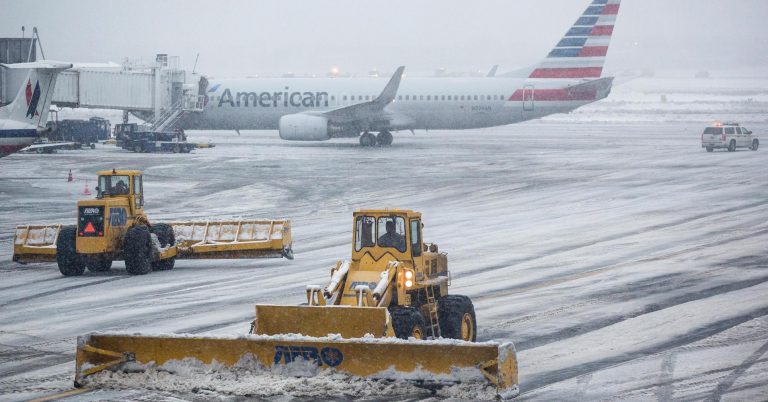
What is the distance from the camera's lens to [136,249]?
2478 cm

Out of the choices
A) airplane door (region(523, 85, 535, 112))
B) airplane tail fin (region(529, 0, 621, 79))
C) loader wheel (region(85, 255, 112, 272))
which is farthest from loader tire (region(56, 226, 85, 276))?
airplane tail fin (region(529, 0, 621, 79))

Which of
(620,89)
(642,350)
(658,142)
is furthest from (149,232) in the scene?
(620,89)

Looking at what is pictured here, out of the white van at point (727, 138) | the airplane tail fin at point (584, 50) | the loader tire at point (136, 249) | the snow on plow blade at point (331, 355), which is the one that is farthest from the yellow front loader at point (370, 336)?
the airplane tail fin at point (584, 50)

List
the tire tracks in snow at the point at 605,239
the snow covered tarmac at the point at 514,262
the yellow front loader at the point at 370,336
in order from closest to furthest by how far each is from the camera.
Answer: the yellow front loader at the point at 370,336 < the snow covered tarmac at the point at 514,262 < the tire tracks in snow at the point at 605,239

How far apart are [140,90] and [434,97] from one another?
17.5 metres

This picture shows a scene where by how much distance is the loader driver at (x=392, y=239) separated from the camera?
16.3 metres

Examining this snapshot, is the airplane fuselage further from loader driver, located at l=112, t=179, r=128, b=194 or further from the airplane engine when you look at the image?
loader driver, located at l=112, t=179, r=128, b=194

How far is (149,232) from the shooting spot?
25.3 meters

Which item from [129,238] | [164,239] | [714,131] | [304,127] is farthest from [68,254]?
[714,131]

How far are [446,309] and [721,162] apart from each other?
40.8 metres

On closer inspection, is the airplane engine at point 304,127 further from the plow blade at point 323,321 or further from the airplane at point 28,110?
the plow blade at point 323,321

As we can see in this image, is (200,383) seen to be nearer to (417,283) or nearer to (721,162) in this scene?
(417,283)

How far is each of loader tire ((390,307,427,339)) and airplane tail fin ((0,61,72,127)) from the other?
89.6ft

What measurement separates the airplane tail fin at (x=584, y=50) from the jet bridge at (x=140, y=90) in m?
21.2
